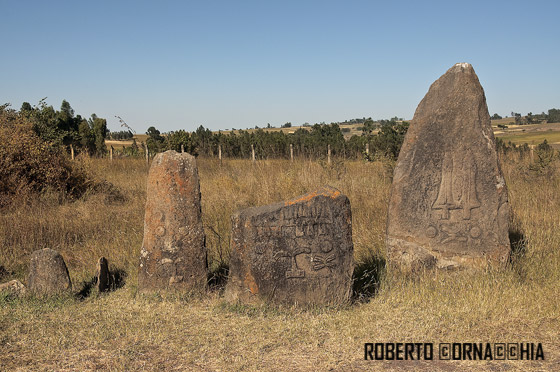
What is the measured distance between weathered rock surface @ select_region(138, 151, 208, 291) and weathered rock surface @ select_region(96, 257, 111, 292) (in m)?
0.60

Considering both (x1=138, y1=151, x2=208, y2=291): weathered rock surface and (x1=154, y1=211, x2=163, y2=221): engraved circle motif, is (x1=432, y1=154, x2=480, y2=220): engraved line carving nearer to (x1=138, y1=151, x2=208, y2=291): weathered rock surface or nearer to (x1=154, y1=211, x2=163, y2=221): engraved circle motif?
(x1=138, y1=151, x2=208, y2=291): weathered rock surface

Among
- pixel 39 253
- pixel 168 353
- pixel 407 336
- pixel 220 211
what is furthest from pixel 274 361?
pixel 220 211

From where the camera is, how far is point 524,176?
10.2 metres

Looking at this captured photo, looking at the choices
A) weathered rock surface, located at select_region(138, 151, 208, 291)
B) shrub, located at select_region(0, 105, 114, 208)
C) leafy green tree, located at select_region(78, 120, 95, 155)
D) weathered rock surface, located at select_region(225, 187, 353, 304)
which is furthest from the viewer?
leafy green tree, located at select_region(78, 120, 95, 155)

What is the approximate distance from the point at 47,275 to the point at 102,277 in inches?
21.7

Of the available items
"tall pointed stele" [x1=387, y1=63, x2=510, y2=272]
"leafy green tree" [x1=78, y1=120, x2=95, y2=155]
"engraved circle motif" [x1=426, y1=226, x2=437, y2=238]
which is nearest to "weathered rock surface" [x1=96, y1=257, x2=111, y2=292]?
"tall pointed stele" [x1=387, y1=63, x2=510, y2=272]

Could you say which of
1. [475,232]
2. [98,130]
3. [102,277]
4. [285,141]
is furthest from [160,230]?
[98,130]

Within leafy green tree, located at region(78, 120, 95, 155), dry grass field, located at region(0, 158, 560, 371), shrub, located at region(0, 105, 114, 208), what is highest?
leafy green tree, located at region(78, 120, 95, 155)

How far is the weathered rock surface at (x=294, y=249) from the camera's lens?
4.50 metres

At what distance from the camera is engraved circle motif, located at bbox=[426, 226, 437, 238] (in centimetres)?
523

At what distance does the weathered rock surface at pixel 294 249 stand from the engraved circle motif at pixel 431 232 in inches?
45.7

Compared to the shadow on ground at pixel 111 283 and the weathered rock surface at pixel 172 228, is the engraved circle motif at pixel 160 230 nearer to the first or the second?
the weathered rock surface at pixel 172 228

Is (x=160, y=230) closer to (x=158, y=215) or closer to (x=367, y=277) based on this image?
(x=158, y=215)

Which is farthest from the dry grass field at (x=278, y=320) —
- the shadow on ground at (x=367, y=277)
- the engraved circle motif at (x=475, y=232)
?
the engraved circle motif at (x=475, y=232)
